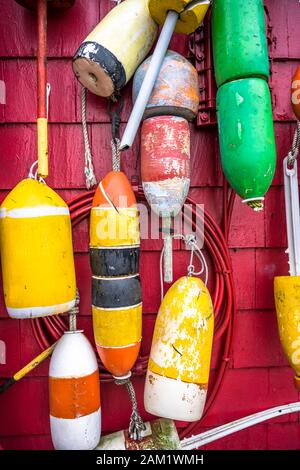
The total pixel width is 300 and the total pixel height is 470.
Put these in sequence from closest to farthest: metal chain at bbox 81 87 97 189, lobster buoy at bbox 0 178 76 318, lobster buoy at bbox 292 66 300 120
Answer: lobster buoy at bbox 0 178 76 318
lobster buoy at bbox 292 66 300 120
metal chain at bbox 81 87 97 189

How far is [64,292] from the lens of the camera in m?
0.90

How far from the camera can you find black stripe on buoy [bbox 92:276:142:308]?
91 centimetres

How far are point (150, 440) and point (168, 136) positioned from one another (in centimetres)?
89

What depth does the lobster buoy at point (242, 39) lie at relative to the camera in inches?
36.5

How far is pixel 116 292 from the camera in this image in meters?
0.91

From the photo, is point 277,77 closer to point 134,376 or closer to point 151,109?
point 151,109

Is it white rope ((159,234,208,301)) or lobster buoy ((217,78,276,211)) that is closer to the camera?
lobster buoy ((217,78,276,211))

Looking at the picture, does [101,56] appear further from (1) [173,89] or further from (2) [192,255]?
(2) [192,255]

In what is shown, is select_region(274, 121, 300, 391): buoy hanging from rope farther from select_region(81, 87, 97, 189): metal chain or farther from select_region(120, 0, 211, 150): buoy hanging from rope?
select_region(81, 87, 97, 189): metal chain

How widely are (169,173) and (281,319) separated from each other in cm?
56

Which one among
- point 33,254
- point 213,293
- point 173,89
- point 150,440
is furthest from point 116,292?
point 173,89

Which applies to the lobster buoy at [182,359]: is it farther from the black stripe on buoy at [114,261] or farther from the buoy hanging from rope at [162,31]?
the buoy hanging from rope at [162,31]

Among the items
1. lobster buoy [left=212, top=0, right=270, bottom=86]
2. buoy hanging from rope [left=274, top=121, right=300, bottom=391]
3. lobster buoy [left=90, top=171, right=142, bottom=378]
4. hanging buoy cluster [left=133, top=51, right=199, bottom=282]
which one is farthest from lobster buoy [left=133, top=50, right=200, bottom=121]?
buoy hanging from rope [left=274, top=121, right=300, bottom=391]

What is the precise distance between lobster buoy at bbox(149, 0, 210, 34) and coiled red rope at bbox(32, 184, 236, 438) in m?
0.50
